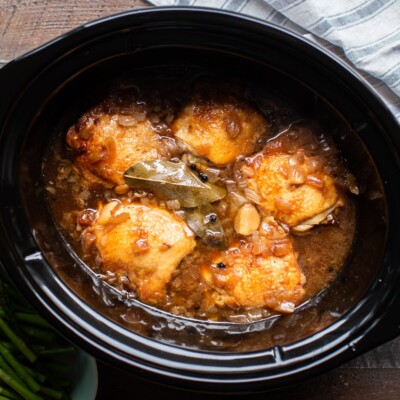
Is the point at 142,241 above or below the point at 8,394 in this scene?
above

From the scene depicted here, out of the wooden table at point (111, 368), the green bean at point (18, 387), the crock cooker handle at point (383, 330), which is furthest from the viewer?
the wooden table at point (111, 368)

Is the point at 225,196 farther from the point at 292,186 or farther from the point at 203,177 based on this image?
the point at 292,186

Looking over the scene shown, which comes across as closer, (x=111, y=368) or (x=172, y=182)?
(x=172, y=182)

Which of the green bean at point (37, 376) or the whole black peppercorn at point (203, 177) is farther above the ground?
the whole black peppercorn at point (203, 177)

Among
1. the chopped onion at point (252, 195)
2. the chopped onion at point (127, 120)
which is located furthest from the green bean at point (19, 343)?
the chopped onion at point (252, 195)

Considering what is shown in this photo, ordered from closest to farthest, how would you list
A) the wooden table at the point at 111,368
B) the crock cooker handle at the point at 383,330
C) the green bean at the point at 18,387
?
the crock cooker handle at the point at 383,330, the green bean at the point at 18,387, the wooden table at the point at 111,368

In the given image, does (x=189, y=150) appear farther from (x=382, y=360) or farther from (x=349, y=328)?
(x=382, y=360)

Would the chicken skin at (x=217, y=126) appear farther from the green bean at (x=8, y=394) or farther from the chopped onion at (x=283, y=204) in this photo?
the green bean at (x=8, y=394)

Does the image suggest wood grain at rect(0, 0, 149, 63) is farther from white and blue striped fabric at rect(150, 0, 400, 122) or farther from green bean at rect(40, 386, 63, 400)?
green bean at rect(40, 386, 63, 400)

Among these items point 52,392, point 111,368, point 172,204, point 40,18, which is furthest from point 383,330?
point 40,18
